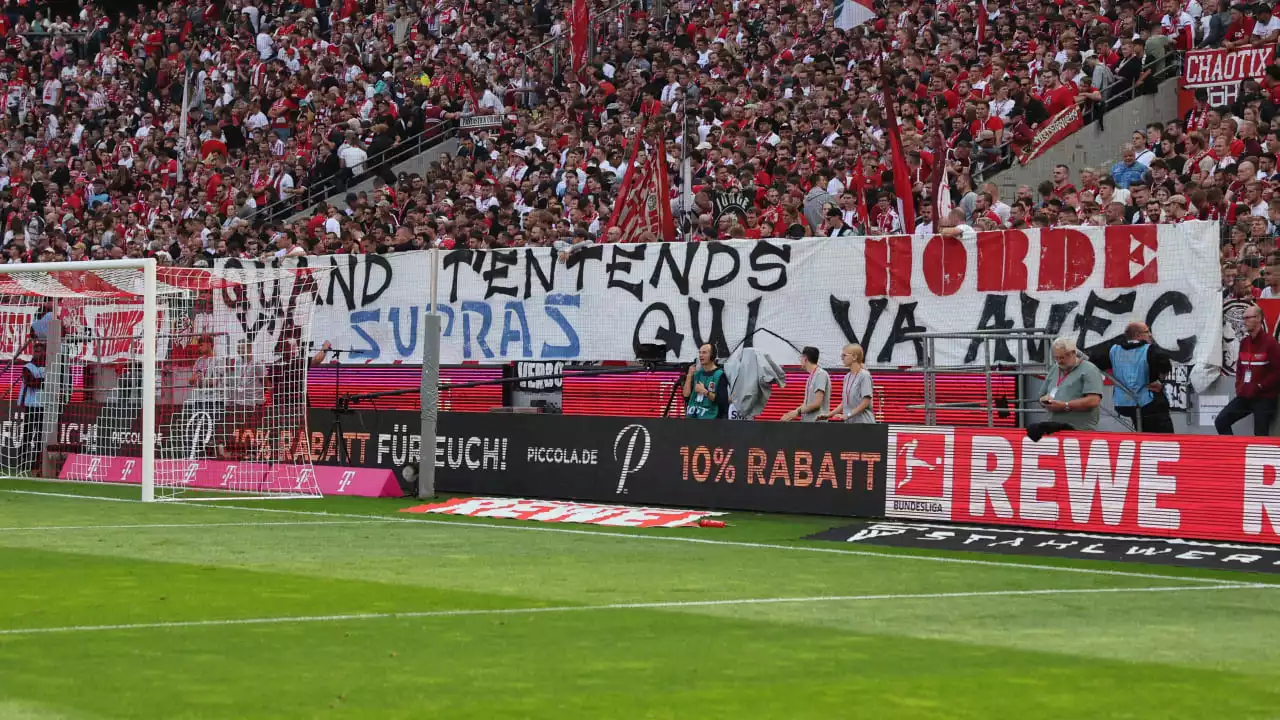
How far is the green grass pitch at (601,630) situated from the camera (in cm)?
745

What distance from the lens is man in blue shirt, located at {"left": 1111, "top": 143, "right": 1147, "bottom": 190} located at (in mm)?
20922

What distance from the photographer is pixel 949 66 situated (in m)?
25.0

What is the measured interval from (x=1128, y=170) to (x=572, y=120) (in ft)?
40.0

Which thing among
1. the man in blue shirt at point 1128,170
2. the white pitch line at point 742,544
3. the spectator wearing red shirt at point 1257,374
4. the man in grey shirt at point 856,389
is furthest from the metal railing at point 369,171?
the spectator wearing red shirt at point 1257,374

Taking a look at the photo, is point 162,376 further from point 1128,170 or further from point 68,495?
point 1128,170

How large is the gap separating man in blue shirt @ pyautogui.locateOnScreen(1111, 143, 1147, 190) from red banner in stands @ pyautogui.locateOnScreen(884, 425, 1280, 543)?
19.1ft

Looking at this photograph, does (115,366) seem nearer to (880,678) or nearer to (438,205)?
(438,205)

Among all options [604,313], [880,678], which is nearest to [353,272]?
[604,313]

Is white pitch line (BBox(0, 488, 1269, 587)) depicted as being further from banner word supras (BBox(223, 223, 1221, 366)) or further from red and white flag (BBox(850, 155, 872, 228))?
red and white flag (BBox(850, 155, 872, 228))

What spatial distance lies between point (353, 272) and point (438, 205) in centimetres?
377

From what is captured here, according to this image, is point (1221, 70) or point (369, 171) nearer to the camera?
point (1221, 70)

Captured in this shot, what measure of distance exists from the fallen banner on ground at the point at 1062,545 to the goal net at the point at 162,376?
769 centimetres

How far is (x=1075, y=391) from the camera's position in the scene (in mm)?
16891

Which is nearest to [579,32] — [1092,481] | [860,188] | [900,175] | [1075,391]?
[860,188]
